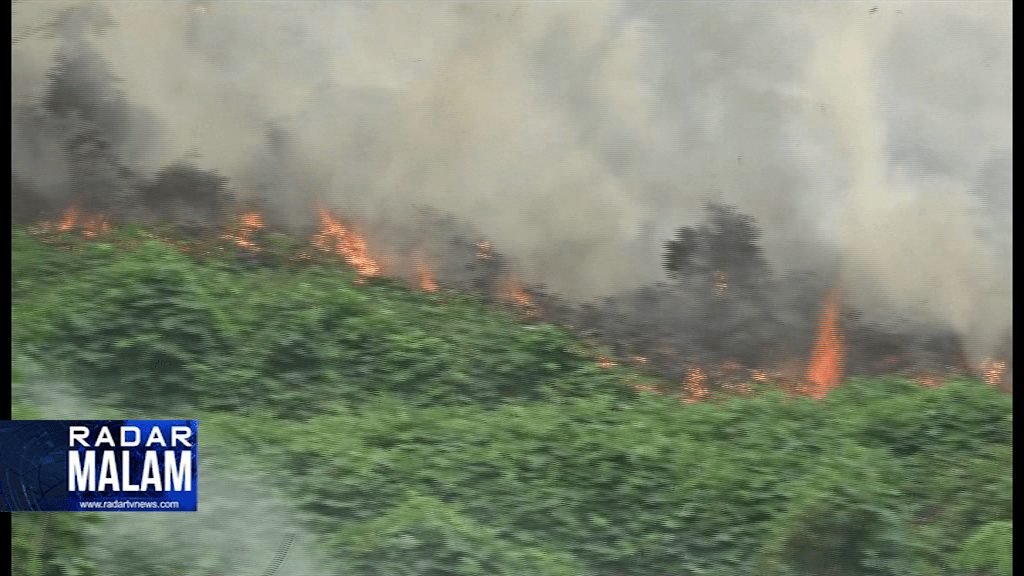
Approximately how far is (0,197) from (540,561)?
13.1ft

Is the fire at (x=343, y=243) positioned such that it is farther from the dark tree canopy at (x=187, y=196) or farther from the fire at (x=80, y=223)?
the fire at (x=80, y=223)

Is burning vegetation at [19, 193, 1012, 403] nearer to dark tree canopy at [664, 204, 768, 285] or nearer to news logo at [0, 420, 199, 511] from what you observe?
dark tree canopy at [664, 204, 768, 285]

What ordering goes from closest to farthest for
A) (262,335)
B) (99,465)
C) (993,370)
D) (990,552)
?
(99,465), (990,552), (262,335), (993,370)

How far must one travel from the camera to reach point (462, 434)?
6879 mm

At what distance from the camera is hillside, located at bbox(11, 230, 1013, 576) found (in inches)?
250

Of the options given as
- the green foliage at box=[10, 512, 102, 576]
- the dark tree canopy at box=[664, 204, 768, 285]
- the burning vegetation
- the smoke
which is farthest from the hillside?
the dark tree canopy at box=[664, 204, 768, 285]

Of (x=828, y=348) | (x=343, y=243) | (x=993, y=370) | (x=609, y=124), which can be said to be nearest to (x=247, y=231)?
(x=343, y=243)

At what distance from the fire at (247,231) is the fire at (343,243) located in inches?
14.5

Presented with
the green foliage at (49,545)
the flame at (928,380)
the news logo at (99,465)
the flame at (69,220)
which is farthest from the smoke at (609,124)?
the green foliage at (49,545)

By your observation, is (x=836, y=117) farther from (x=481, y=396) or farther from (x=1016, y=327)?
(x=481, y=396)

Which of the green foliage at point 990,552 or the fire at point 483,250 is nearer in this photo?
the green foliage at point 990,552

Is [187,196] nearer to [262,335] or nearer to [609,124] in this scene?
[262,335]

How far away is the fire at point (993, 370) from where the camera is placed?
24.7ft

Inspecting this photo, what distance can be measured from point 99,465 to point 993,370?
5134 mm
